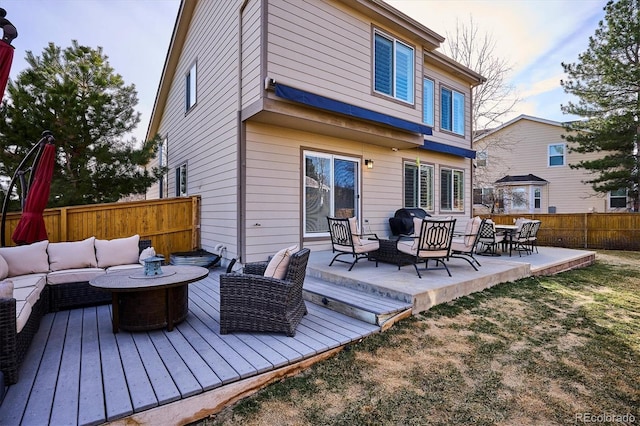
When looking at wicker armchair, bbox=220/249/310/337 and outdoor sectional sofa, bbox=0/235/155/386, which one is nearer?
outdoor sectional sofa, bbox=0/235/155/386

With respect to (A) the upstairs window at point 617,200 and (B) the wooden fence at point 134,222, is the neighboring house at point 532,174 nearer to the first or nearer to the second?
(A) the upstairs window at point 617,200

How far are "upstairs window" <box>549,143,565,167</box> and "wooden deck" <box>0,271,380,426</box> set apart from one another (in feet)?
61.0

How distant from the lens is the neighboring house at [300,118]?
19.6 feet

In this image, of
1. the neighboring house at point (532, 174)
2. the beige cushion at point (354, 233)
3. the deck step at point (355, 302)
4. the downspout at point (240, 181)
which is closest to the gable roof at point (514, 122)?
the neighboring house at point (532, 174)

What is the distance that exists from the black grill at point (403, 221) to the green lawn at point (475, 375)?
362 cm

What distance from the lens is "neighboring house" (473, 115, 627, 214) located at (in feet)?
54.9

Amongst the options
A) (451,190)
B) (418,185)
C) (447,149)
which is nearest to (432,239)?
(418,185)

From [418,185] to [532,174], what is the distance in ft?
40.7

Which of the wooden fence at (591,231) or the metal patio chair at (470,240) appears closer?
the metal patio chair at (470,240)

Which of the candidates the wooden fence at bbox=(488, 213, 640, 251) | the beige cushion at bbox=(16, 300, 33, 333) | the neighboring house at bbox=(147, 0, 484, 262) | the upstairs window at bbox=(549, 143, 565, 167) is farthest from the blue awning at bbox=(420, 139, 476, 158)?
the upstairs window at bbox=(549, 143, 565, 167)

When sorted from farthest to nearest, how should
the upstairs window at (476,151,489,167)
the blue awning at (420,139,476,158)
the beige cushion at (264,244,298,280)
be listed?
the upstairs window at (476,151,489,167)
the blue awning at (420,139,476,158)
the beige cushion at (264,244,298,280)

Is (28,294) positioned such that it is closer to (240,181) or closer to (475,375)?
(240,181)

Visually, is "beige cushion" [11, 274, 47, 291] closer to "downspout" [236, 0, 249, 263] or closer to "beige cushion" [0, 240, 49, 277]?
"beige cushion" [0, 240, 49, 277]

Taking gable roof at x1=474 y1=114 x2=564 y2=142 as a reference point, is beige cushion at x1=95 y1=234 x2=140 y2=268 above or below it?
below
